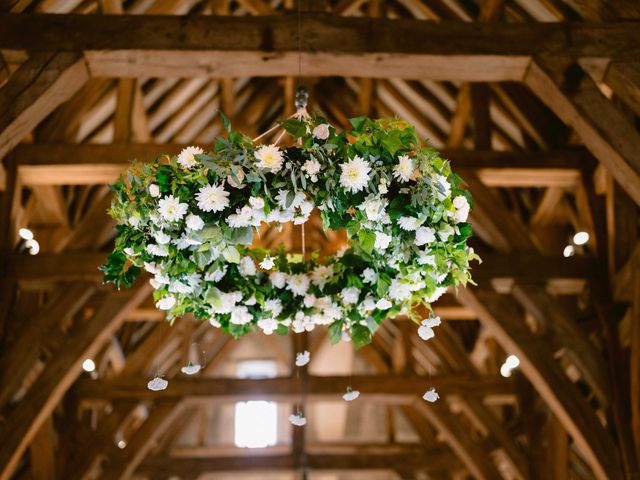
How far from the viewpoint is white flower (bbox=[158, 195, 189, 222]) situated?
3.36m

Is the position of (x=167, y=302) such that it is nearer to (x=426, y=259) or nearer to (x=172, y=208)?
(x=172, y=208)

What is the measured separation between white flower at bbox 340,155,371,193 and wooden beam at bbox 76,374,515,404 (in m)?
5.96

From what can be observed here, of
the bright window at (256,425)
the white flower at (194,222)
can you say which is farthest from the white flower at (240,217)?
the bright window at (256,425)

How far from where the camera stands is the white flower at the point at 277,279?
13.2 ft

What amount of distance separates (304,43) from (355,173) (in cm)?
181

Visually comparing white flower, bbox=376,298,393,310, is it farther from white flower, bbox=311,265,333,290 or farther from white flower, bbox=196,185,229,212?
white flower, bbox=196,185,229,212

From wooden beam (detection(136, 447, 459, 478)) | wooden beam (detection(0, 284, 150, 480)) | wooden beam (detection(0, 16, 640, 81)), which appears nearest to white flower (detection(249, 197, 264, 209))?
wooden beam (detection(0, 16, 640, 81))

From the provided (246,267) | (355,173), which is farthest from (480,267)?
(355,173)

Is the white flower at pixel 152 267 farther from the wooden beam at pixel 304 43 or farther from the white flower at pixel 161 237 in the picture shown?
the wooden beam at pixel 304 43

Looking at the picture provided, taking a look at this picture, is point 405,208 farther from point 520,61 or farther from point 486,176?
point 486,176

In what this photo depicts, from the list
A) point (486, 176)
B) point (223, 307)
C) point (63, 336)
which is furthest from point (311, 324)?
point (63, 336)

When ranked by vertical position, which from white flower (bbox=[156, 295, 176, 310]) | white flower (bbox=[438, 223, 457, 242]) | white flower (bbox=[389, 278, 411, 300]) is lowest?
white flower (bbox=[156, 295, 176, 310])

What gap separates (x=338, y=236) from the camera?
11781 millimetres

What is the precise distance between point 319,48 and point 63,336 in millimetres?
4139
